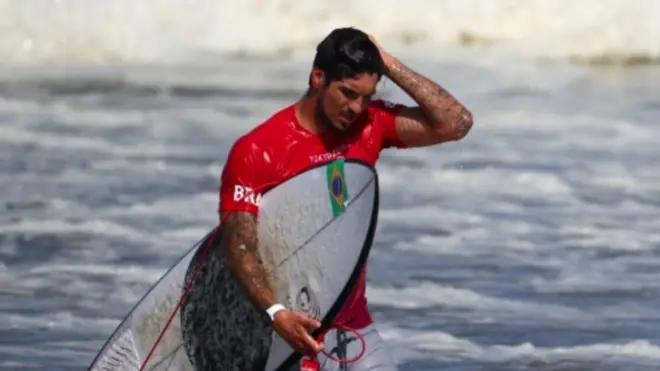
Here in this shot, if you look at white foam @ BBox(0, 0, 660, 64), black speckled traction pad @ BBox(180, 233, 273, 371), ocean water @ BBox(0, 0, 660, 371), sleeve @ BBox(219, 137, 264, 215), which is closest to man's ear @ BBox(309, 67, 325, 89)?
sleeve @ BBox(219, 137, 264, 215)

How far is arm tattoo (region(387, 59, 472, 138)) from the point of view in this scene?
4.90 m

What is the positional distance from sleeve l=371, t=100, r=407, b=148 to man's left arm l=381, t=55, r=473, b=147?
0.04 feet

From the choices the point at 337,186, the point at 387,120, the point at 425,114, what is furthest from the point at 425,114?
the point at 337,186

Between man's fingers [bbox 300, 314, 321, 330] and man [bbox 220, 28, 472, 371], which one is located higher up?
man [bbox 220, 28, 472, 371]

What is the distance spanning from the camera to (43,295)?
8.73 meters

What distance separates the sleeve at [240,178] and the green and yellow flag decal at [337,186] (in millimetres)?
267

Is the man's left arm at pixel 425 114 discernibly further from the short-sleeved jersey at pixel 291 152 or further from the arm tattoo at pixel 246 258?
the arm tattoo at pixel 246 258

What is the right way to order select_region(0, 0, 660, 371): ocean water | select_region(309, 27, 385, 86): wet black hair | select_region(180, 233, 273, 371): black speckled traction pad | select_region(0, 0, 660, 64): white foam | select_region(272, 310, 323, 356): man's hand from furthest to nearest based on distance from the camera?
select_region(0, 0, 660, 64): white foam → select_region(0, 0, 660, 371): ocean water → select_region(180, 233, 273, 371): black speckled traction pad → select_region(309, 27, 385, 86): wet black hair → select_region(272, 310, 323, 356): man's hand

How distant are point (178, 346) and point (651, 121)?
8.83 meters

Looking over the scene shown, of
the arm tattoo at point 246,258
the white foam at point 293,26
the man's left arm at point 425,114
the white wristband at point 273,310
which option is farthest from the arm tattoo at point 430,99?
the white foam at point 293,26

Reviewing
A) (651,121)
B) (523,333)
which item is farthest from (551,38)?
(523,333)

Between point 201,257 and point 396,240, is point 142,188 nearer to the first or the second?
point 396,240

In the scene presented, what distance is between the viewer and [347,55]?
4574mm

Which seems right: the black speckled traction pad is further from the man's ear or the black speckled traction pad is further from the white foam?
the white foam
